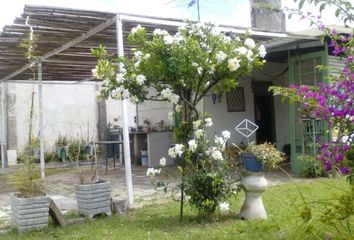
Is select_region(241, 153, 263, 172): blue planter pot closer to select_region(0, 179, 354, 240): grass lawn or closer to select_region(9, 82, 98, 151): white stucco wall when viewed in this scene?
select_region(0, 179, 354, 240): grass lawn

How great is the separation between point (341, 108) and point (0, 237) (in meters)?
4.02

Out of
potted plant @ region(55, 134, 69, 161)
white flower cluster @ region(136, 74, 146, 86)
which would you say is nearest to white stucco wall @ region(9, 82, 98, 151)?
potted plant @ region(55, 134, 69, 161)

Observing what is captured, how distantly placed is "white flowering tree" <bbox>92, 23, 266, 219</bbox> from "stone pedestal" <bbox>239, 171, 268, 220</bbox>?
49 cm

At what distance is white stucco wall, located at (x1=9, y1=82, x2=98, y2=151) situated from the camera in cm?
1609

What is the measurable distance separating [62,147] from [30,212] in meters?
11.1

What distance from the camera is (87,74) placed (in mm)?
13617

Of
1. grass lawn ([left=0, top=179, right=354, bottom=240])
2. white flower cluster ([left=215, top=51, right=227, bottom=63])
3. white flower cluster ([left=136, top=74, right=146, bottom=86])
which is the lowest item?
grass lawn ([left=0, top=179, right=354, bottom=240])

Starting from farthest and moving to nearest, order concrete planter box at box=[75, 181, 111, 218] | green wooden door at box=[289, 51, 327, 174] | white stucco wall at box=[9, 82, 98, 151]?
white stucco wall at box=[9, 82, 98, 151], green wooden door at box=[289, 51, 327, 174], concrete planter box at box=[75, 181, 111, 218]

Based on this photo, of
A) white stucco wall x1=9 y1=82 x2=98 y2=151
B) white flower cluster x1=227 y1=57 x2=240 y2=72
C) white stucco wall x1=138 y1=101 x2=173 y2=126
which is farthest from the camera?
white stucco wall x1=9 y1=82 x2=98 y2=151

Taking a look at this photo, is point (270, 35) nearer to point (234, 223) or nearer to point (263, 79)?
point (263, 79)

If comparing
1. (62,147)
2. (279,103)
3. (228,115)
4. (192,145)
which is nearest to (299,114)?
(228,115)

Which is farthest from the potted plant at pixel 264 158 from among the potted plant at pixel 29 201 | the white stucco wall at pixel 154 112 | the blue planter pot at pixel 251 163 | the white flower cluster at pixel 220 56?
the white stucco wall at pixel 154 112

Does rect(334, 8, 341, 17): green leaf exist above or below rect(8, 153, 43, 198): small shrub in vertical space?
above

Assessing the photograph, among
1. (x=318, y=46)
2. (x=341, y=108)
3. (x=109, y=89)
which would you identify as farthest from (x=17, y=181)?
(x=318, y=46)
